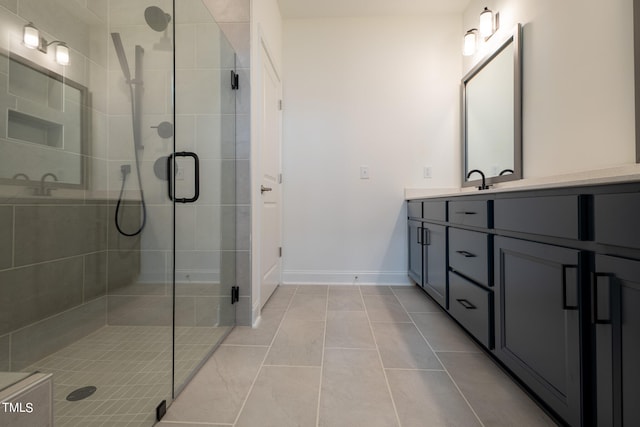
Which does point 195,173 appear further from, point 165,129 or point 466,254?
point 466,254

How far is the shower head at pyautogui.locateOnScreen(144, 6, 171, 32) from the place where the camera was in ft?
4.44

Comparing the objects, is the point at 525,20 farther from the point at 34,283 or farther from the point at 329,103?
the point at 34,283

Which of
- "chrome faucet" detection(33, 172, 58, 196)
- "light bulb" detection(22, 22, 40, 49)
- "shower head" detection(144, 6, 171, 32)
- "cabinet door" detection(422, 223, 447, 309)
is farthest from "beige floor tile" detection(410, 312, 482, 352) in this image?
"light bulb" detection(22, 22, 40, 49)

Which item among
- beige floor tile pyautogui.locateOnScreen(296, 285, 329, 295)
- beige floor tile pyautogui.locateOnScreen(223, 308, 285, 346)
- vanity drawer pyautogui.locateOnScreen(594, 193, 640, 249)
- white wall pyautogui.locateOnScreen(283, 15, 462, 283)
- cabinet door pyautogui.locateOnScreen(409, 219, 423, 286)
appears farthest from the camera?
white wall pyautogui.locateOnScreen(283, 15, 462, 283)

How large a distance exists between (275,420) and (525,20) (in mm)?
2652

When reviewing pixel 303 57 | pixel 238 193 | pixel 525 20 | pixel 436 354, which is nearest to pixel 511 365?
pixel 436 354

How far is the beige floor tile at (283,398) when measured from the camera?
38.3 inches

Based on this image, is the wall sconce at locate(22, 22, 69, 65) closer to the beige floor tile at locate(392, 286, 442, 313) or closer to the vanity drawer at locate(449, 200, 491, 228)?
the vanity drawer at locate(449, 200, 491, 228)

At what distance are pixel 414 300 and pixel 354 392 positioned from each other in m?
1.30

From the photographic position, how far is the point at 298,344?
4.99ft

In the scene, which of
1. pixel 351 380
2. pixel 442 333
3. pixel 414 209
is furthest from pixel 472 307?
pixel 414 209

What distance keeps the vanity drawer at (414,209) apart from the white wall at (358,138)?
0.10m

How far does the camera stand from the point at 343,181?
270cm

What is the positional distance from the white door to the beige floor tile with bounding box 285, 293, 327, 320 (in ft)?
0.75
